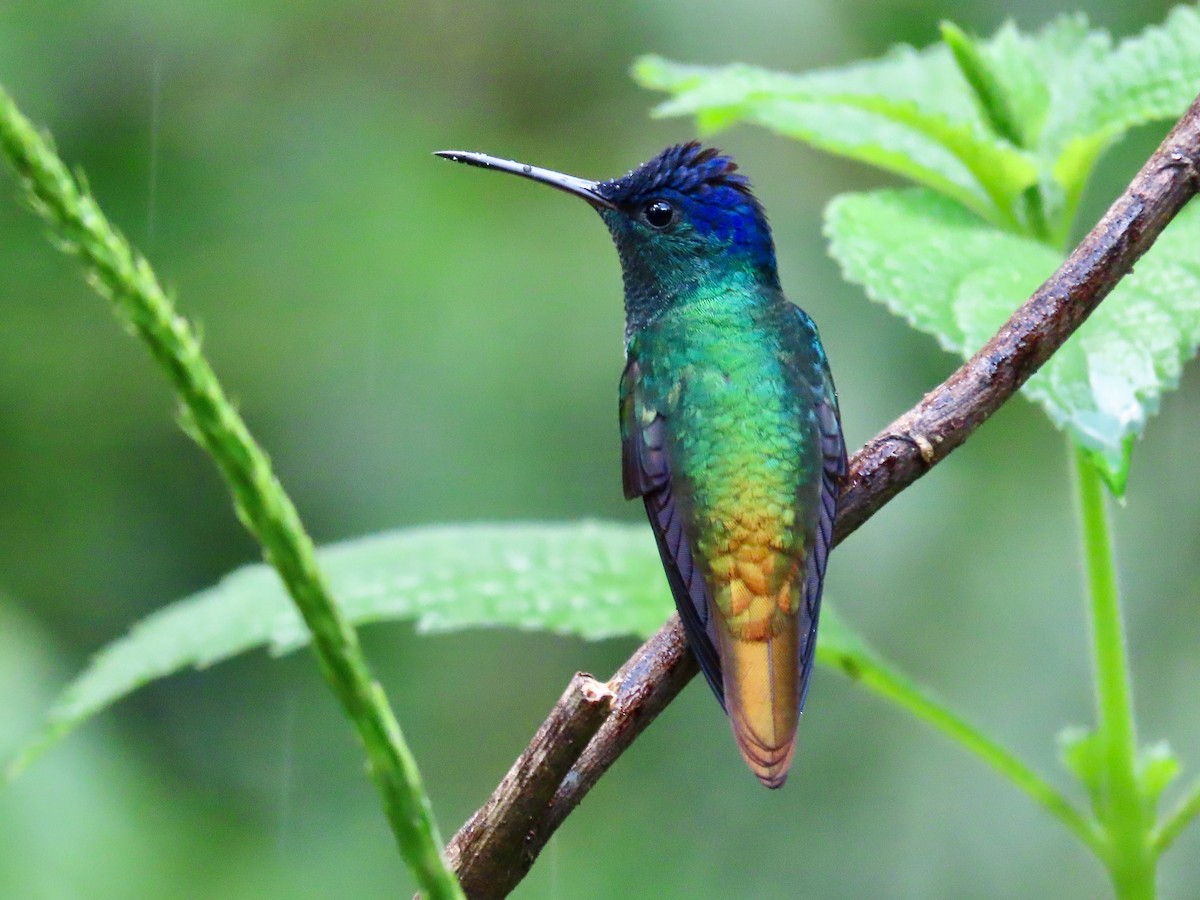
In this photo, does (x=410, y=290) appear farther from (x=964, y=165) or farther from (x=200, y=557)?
(x=964, y=165)

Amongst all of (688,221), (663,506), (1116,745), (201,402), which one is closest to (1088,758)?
(1116,745)

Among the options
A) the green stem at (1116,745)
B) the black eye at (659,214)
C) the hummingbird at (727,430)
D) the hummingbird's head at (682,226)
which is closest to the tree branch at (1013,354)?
the hummingbird at (727,430)

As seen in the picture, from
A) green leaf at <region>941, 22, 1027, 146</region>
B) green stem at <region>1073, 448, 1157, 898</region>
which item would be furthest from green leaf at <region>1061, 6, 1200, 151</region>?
green stem at <region>1073, 448, 1157, 898</region>

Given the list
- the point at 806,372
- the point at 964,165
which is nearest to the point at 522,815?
the point at 806,372

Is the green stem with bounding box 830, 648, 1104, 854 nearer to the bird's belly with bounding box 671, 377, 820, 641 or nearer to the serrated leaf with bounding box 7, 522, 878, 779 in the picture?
the serrated leaf with bounding box 7, 522, 878, 779

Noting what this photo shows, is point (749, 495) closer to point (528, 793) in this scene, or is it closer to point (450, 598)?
point (450, 598)

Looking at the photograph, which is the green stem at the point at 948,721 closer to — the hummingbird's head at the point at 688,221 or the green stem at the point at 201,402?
the hummingbird's head at the point at 688,221

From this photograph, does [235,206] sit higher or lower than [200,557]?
higher
